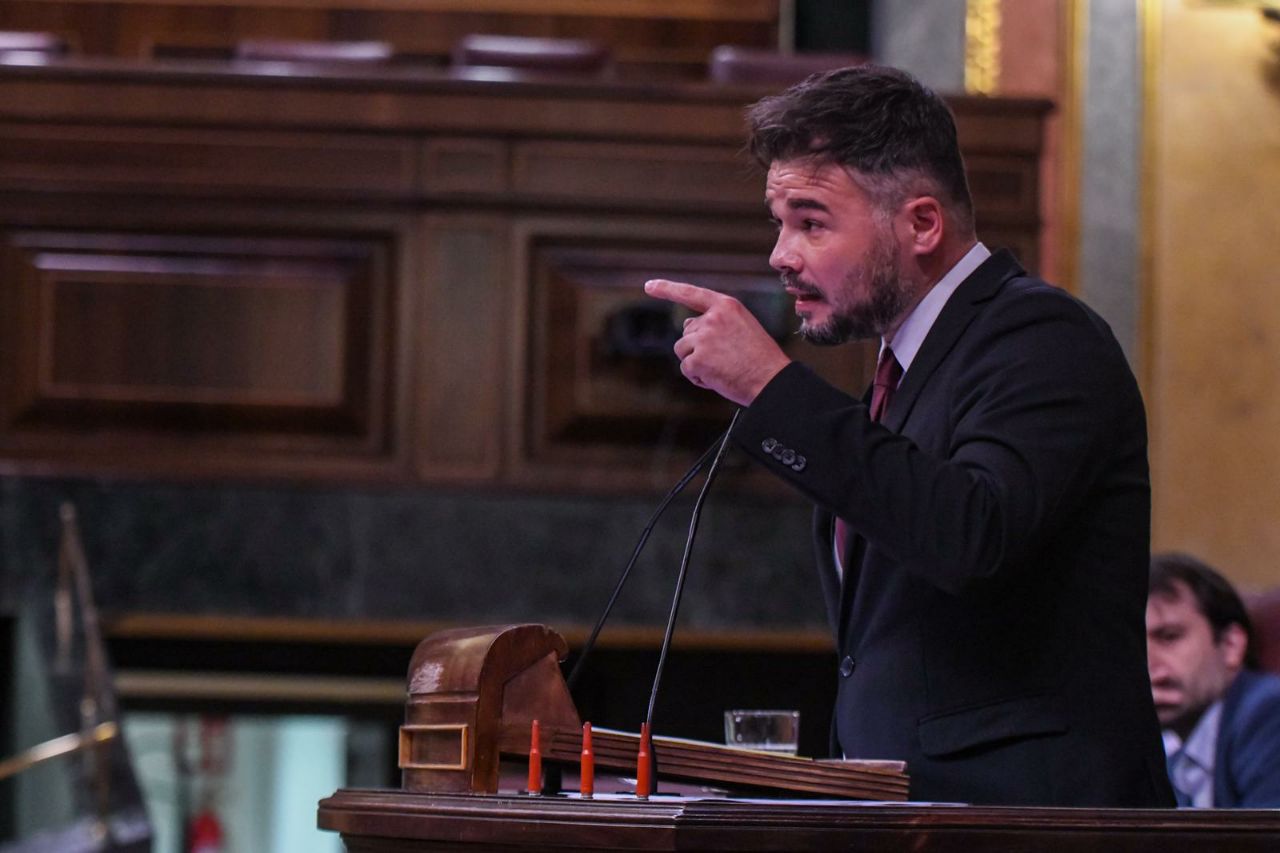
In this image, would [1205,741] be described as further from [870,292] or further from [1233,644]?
[870,292]

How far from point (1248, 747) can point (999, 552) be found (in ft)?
→ 5.04

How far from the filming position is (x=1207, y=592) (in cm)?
297

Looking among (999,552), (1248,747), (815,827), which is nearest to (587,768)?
(815,827)

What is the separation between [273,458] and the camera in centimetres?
425

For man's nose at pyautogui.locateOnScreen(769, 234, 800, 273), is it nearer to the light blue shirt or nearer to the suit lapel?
the suit lapel

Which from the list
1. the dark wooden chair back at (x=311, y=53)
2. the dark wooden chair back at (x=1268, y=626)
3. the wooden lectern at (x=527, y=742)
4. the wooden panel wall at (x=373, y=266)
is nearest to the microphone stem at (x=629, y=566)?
the wooden lectern at (x=527, y=742)

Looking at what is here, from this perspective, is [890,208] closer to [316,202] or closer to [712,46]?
[316,202]

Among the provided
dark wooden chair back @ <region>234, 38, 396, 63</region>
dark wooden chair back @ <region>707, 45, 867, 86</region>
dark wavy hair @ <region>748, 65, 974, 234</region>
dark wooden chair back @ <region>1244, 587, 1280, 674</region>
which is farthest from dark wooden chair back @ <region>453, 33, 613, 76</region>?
dark wavy hair @ <region>748, 65, 974, 234</region>

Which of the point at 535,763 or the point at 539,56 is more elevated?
the point at 539,56

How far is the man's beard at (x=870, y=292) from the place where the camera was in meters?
1.75

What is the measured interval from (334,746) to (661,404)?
1.26m

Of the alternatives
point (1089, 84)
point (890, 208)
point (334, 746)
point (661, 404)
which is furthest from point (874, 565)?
point (1089, 84)

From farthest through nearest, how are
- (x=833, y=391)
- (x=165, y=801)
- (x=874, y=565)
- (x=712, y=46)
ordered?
1. (x=712, y=46)
2. (x=165, y=801)
3. (x=874, y=565)
4. (x=833, y=391)

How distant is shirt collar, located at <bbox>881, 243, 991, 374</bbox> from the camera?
179 centimetres
